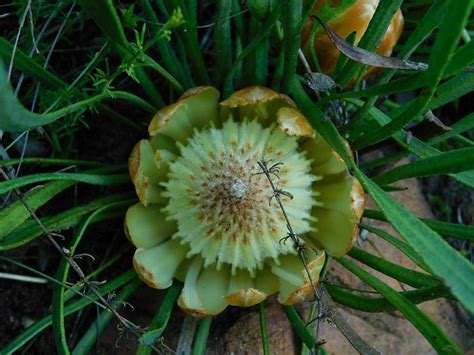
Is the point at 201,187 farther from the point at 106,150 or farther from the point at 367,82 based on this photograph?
the point at 367,82

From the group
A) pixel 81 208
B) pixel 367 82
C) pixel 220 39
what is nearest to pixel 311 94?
pixel 367 82

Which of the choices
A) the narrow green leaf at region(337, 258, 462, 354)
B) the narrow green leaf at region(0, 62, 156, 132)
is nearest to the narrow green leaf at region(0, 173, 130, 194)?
the narrow green leaf at region(0, 62, 156, 132)

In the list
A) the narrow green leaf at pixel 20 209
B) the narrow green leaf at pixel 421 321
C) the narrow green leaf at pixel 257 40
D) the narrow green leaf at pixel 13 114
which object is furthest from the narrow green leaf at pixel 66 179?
the narrow green leaf at pixel 421 321

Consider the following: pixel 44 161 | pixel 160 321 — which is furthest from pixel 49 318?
pixel 44 161

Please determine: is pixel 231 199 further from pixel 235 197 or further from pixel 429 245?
pixel 429 245

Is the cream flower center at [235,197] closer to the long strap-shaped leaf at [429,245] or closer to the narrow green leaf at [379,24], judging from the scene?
the long strap-shaped leaf at [429,245]

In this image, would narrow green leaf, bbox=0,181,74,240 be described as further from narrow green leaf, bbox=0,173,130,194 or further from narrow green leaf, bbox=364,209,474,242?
narrow green leaf, bbox=364,209,474,242
